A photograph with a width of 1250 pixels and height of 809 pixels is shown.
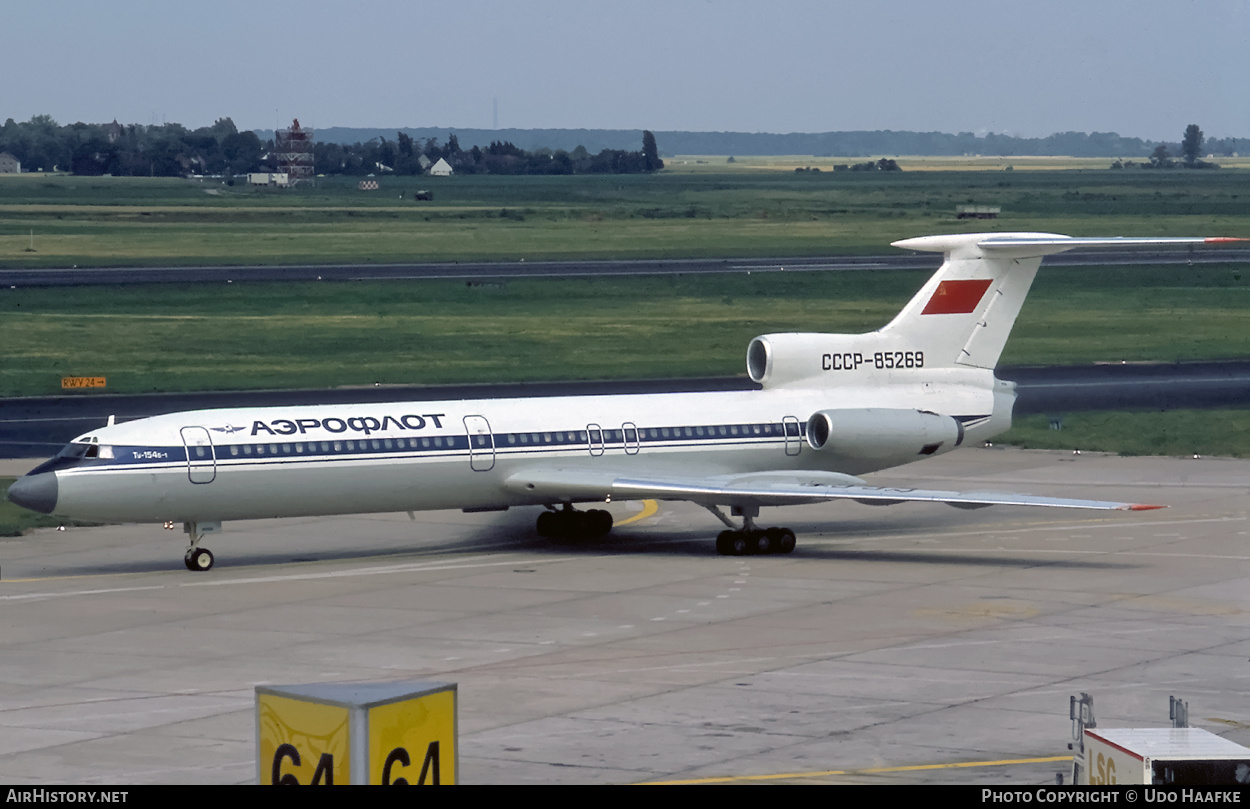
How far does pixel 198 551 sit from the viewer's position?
3278cm

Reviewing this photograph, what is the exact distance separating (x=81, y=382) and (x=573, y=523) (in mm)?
27027

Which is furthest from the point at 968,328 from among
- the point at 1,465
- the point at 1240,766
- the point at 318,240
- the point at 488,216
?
the point at 488,216

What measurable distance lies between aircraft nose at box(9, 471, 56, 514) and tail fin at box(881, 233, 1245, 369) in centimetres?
1718

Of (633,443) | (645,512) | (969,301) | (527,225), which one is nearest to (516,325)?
(645,512)

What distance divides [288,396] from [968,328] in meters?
23.8

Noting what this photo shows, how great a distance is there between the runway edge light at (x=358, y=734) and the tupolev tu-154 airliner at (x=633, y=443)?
2087cm

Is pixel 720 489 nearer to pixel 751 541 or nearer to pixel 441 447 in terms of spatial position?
pixel 751 541

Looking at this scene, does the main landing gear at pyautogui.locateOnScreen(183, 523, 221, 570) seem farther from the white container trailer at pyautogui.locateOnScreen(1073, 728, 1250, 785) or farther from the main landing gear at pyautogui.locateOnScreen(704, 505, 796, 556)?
the white container trailer at pyautogui.locateOnScreen(1073, 728, 1250, 785)

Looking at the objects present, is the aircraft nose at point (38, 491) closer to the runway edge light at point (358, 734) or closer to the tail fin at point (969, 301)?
the tail fin at point (969, 301)

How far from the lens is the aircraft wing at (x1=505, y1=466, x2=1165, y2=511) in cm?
3341

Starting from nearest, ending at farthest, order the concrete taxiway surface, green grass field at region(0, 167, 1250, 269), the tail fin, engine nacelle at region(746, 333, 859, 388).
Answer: the concrete taxiway surface < engine nacelle at region(746, 333, 859, 388) < the tail fin < green grass field at region(0, 167, 1250, 269)

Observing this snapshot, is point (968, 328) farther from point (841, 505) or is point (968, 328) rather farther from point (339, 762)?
point (339, 762)

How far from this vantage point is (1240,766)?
40.0 feet

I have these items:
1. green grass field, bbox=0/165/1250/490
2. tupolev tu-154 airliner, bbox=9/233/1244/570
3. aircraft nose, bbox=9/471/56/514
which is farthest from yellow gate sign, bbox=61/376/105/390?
aircraft nose, bbox=9/471/56/514
